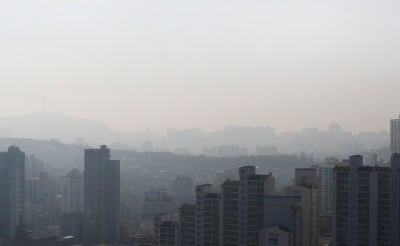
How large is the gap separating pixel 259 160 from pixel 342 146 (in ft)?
19.4

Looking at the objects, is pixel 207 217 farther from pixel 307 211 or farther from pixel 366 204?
pixel 366 204

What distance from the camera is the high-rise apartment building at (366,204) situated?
7.05 meters

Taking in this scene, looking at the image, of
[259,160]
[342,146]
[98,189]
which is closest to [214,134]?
[342,146]

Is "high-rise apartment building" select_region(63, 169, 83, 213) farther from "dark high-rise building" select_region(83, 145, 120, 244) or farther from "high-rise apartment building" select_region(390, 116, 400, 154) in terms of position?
"high-rise apartment building" select_region(390, 116, 400, 154)

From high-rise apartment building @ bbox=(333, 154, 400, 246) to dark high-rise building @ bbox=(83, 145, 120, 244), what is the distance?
6377 mm

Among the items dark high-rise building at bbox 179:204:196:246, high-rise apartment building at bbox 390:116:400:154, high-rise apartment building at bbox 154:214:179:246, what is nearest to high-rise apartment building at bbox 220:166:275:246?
dark high-rise building at bbox 179:204:196:246

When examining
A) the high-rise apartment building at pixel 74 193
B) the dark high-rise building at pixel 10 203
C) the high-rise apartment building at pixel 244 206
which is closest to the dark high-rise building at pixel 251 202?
the high-rise apartment building at pixel 244 206

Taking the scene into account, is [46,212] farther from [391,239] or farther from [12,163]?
[391,239]

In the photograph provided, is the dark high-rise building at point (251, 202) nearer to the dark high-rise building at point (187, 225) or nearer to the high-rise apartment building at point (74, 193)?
the dark high-rise building at point (187, 225)

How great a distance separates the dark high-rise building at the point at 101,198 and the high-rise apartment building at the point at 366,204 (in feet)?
20.9

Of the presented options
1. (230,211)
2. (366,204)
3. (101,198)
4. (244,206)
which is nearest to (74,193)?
(101,198)

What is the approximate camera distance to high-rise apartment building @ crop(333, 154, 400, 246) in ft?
23.1

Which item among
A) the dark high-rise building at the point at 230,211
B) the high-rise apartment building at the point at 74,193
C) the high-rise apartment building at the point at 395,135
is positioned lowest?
the high-rise apartment building at the point at 74,193

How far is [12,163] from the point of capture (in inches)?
552
